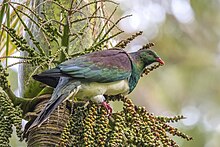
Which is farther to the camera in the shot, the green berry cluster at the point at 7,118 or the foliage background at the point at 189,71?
the foliage background at the point at 189,71

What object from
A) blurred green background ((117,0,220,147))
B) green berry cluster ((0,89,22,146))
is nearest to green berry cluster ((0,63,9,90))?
green berry cluster ((0,89,22,146))

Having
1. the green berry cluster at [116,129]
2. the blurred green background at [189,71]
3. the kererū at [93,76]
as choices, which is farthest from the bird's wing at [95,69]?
the blurred green background at [189,71]

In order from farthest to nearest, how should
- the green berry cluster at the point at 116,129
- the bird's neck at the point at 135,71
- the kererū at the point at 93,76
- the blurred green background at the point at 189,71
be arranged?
the blurred green background at the point at 189,71 → the bird's neck at the point at 135,71 → the kererū at the point at 93,76 → the green berry cluster at the point at 116,129

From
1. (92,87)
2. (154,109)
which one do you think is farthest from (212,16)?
(92,87)

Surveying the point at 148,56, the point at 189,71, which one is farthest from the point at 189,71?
the point at 148,56

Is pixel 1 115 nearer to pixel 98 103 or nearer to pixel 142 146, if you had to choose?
pixel 98 103

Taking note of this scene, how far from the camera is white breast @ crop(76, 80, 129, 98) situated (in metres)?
1.35

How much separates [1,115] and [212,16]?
3713mm

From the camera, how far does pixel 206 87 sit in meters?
4.50

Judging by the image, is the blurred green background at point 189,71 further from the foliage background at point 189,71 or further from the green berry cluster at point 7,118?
the green berry cluster at point 7,118

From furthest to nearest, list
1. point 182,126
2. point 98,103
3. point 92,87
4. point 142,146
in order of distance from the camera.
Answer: point 182,126, point 92,87, point 98,103, point 142,146

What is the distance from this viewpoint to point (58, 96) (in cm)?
128

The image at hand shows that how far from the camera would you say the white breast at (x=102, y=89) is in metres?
1.35

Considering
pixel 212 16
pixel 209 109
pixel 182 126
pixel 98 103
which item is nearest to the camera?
pixel 98 103
